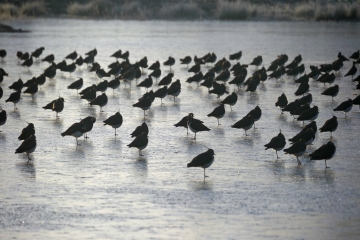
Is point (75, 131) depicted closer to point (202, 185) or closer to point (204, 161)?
point (204, 161)

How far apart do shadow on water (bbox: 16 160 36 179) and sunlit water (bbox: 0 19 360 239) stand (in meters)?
0.02

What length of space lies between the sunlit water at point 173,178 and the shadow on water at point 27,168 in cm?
2

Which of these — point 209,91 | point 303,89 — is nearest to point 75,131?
point 209,91

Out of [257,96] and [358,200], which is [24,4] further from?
[358,200]

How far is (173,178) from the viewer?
11.1 metres

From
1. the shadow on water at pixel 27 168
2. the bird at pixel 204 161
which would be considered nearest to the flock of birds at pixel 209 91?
the bird at pixel 204 161

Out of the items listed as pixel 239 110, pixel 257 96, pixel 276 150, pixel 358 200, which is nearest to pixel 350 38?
pixel 257 96

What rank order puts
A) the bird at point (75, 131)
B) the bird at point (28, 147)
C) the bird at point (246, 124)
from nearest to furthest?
1. the bird at point (28, 147)
2. the bird at point (75, 131)
3. the bird at point (246, 124)

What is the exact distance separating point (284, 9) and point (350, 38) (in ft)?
68.2

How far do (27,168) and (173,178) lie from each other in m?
2.44

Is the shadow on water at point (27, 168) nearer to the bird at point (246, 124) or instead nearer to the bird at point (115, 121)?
the bird at point (115, 121)

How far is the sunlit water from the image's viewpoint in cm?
880

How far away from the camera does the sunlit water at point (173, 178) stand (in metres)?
8.80

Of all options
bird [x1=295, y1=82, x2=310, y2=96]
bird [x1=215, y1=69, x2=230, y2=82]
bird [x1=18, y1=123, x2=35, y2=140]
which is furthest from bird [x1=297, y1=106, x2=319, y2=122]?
bird [x1=215, y1=69, x2=230, y2=82]
